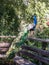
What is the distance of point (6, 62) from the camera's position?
8.89 m

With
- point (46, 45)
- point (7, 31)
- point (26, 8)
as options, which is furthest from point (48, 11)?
point (46, 45)

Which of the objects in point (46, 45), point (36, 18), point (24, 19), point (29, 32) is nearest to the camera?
point (46, 45)

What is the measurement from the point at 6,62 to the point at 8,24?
5.77 metres

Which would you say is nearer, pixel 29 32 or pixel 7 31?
pixel 29 32

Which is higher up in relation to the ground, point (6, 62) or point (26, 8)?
point (26, 8)

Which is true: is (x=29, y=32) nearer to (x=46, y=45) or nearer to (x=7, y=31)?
A: (x=7, y=31)

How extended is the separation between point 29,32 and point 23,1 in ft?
10.2

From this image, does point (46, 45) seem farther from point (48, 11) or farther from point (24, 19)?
point (24, 19)

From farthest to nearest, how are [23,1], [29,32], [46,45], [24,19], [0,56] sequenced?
[24,19]
[23,1]
[29,32]
[0,56]
[46,45]

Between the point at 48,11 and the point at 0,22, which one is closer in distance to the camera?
the point at 48,11

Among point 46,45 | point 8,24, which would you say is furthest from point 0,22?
point 46,45

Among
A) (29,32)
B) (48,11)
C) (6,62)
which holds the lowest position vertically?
(6,62)

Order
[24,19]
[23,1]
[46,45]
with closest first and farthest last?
1. [46,45]
2. [23,1]
3. [24,19]

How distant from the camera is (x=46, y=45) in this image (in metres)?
Result: 6.44
